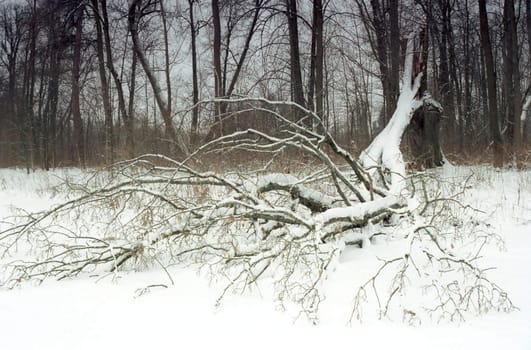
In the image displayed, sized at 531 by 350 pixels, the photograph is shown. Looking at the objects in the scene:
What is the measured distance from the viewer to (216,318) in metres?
2.69

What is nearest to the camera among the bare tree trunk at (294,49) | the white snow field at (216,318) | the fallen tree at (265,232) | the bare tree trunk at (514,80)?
the white snow field at (216,318)

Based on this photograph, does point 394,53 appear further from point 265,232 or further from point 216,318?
point 216,318

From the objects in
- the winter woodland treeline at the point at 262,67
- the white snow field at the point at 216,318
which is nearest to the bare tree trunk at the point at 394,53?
the winter woodland treeline at the point at 262,67

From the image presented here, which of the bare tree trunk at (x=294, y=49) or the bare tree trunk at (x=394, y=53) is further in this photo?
the bare tree trunk at (x=294, y=49)

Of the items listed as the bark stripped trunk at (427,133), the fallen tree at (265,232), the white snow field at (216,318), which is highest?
the bark stripped trunk at (427,133)

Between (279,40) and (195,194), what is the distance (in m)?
9.05

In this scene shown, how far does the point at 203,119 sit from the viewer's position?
5566 mm

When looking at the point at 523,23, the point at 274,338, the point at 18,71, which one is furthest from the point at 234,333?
the point at 18,71

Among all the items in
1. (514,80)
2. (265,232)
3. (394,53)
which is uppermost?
(394,53)

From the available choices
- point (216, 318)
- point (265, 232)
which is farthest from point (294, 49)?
point (216, 318)

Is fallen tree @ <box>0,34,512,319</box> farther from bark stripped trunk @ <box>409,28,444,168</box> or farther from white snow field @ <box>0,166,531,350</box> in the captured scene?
bark stripped trunk @ <box>409,28,444,168</box>

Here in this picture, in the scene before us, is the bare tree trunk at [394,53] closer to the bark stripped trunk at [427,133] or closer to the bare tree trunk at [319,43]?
the bark stripped trunk at [427,133]

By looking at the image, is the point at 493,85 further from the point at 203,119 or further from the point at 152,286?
the point at 152,286

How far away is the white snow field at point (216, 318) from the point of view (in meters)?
2.31
